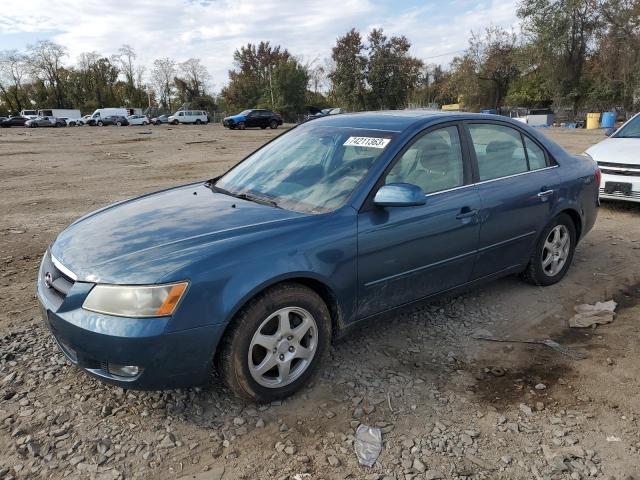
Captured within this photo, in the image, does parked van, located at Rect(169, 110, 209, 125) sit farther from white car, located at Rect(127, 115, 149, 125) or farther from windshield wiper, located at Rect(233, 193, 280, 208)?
windshield wiper, located at Rect(233, 193, 280, 208)

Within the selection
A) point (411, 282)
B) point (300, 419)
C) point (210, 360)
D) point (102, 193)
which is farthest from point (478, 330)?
point (102, 193)

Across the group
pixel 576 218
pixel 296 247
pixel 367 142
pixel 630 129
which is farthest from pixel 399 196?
pixel 630 129

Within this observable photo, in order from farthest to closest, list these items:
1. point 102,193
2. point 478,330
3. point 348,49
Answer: point 348,49, point 102,193, point 478,330

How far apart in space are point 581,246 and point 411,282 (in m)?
3.53

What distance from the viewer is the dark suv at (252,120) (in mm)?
38656

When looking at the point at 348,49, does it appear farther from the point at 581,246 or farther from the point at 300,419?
the point at 300,419

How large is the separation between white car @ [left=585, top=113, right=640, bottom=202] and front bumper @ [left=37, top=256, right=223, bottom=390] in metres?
6.47

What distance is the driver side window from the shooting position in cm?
337

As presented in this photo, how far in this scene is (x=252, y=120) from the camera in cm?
3912

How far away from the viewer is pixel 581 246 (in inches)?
232

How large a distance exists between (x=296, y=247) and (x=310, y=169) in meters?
0.92

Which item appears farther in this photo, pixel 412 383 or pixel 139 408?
pixel 412 383

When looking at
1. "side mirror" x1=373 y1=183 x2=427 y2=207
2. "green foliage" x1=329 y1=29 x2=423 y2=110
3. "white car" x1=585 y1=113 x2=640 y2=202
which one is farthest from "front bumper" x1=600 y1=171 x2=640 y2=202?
"green foliage" x1=329 y1=29 x2=423 y2=110

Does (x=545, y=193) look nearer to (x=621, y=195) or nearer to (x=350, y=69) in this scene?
(x=621, y=195)
